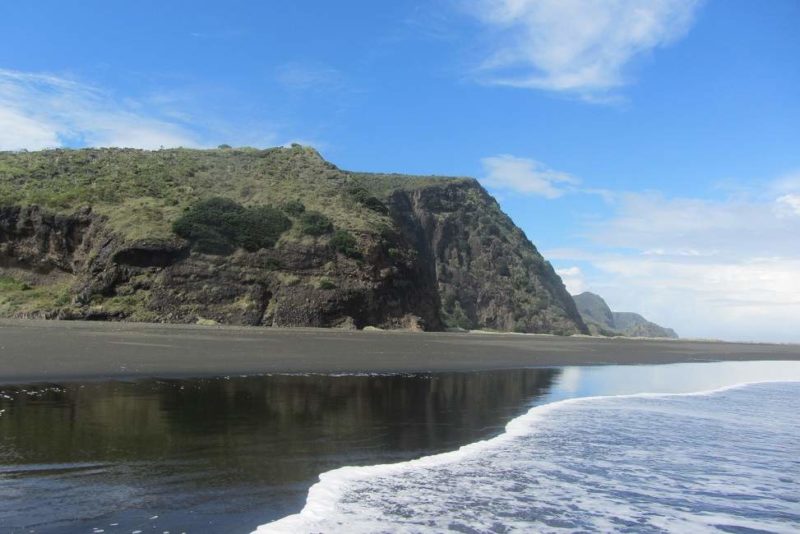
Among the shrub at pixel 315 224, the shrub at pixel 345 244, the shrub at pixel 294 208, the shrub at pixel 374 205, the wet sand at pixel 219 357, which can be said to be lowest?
the wet sand at pixel 219 357

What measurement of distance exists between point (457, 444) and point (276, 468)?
110 inches

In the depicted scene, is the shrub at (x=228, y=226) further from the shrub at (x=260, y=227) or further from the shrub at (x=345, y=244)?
the shrub at (x=345, y=244)

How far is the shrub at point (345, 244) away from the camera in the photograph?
146 feet

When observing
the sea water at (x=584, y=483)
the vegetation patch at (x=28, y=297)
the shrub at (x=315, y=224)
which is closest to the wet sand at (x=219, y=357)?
the sea water at (x=584, y=483)

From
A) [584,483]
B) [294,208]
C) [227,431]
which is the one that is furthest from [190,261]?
[584,483]

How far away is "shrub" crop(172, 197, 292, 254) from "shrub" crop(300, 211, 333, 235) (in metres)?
1.20

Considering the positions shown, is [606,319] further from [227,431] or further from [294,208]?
[227,431]

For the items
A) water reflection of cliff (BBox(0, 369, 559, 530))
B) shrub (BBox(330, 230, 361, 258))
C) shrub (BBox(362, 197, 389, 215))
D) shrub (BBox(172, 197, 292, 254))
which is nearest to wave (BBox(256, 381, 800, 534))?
water reflection of cliff (BBox(0, 369, 559, 530))

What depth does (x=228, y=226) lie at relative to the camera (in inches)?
1722

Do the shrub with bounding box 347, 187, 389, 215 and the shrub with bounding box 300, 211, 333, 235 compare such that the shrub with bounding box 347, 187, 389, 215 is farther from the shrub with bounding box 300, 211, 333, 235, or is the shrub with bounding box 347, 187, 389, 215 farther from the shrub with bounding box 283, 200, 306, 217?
the shrub with bounding box 300, 211, 333, 235

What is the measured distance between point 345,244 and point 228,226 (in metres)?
8.27

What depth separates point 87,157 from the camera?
57.3 meters

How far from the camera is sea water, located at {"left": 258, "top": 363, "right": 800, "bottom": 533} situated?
540cm

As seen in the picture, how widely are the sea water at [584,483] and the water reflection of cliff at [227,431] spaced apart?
1.62 feet
